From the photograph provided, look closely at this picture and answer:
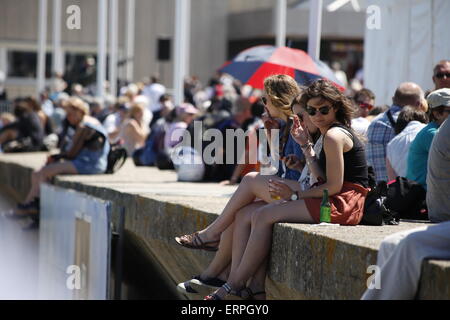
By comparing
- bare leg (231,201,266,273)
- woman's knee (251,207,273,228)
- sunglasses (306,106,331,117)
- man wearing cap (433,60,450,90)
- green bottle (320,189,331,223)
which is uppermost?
man wearing cap (433,60,450,90)

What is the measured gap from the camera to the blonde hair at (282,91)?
7230 mm

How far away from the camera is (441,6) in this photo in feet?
36.8

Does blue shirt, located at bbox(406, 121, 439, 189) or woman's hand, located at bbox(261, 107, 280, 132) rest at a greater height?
woman's hand, located at bbox(261, 107, 280, 132)

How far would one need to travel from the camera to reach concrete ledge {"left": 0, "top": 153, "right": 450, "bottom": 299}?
16.9ft

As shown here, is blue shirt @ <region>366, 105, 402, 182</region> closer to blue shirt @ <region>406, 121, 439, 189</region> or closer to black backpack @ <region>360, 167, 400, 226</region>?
blue shirt @ <region>406, 121, 439, 189</region>

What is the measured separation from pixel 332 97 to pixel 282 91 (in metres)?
1.06

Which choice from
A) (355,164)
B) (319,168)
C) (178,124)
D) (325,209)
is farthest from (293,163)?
(178,124)

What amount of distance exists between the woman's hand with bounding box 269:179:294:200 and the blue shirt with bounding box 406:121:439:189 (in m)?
1.23

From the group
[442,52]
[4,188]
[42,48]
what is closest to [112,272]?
[442,52]

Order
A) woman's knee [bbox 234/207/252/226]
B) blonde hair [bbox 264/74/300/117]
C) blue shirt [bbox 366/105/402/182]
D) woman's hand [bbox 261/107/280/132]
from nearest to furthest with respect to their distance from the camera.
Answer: woman's knee [bbox 234/207/252/226], blonde hair [bbox 264/74/300/117], woman's hand [bbox 261/107/280/132], blue shirt [bbox 366/105/402/182]

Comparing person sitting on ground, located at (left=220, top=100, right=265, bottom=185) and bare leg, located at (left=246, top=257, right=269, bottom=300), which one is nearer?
bare leg, located at (left=246, top=257, right=269, bottom=300)

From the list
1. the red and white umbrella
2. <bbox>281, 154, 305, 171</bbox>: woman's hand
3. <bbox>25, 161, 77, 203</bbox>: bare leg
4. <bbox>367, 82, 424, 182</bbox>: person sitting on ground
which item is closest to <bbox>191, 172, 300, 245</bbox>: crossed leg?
<bbox>281, 154, 305, 171</bbox>: woman's hand

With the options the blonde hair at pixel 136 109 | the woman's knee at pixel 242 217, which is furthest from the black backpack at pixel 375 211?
the blonde hair at pixel 136 109
